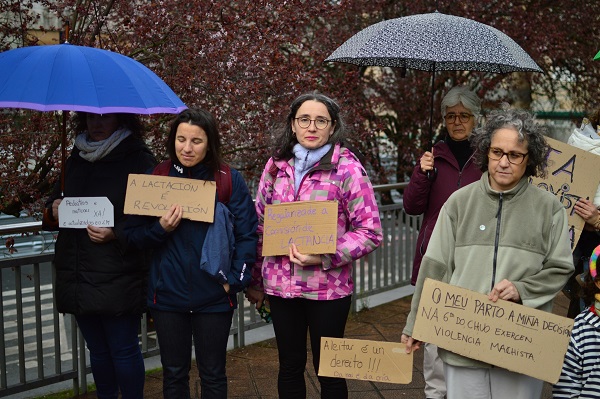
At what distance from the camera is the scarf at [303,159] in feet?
13.5

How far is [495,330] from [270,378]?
294 centimetres

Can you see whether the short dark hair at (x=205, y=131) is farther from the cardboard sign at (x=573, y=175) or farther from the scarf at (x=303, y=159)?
the cardboard sign at (x=573, y=175)

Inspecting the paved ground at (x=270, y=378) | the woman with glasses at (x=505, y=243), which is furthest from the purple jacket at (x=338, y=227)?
the paved ground at (x=270, y=378)

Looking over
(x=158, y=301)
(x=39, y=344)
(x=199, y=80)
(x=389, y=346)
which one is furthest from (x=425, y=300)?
(x=199, y=80)

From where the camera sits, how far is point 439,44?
15.3 feet

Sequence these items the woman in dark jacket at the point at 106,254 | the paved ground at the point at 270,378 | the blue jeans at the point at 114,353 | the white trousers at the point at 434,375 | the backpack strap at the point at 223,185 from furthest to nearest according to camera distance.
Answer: the paved ground at the point at 270,378 < the white trousers at the point at 434,375 < the blue jeans at the point at 114,353 < the woman in dark jacket at the point at 106,254 < the backpack strap at the point at 223,185

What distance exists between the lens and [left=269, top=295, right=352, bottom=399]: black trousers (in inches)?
163

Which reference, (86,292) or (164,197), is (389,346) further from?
(86,292)

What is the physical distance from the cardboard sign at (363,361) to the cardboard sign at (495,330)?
1.48 feet

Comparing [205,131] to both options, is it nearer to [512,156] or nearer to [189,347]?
[189,347]

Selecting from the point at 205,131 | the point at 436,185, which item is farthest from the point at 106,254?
the point at 436,185

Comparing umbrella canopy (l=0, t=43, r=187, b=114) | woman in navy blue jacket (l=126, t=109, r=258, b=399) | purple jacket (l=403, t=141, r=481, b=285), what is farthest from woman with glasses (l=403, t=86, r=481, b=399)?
umbrella canopy (l=0, t=43, r=187, b=114)

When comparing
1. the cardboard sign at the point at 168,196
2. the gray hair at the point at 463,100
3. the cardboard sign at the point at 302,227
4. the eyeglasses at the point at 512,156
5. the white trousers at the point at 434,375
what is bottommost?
the white trousers at the point at 434,375

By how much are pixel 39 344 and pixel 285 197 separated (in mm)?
2251
